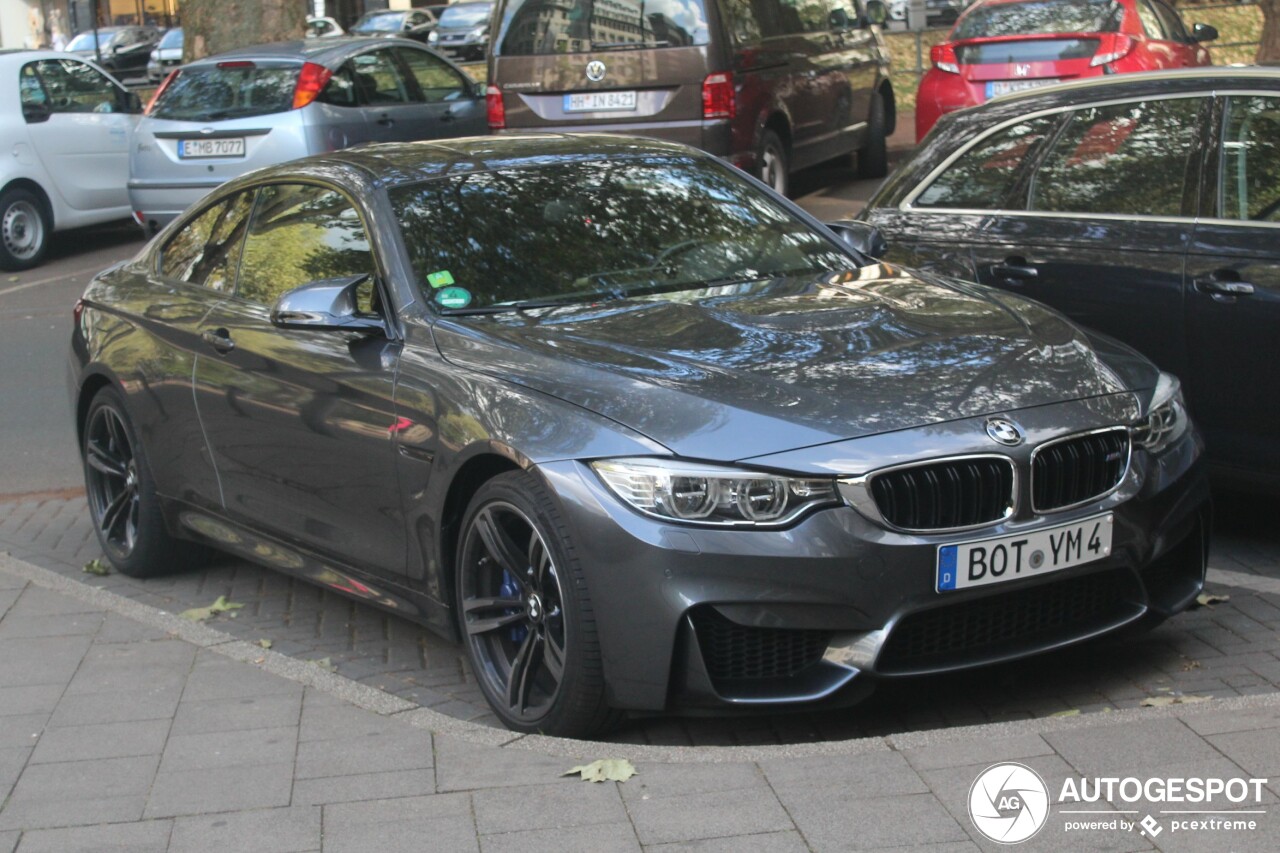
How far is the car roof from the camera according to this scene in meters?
13.6

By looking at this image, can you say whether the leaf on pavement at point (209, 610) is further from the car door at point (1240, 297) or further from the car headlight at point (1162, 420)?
the car door at point (1240, 297)

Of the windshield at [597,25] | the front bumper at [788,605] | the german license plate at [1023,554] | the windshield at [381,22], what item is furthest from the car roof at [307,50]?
the windshield at [381,22]

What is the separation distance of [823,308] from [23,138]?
39.4 ft

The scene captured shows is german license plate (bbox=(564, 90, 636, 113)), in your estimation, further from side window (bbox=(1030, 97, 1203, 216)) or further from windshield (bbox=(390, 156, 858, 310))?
windshield (bbox=(390, 156, 858, 310))

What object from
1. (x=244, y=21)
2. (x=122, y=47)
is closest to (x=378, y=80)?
(x=244, y=21)

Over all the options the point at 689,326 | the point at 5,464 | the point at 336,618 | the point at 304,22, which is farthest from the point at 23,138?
the point at 689,326

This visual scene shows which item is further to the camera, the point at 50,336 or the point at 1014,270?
the point at 50,336

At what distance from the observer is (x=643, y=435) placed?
13.6ft

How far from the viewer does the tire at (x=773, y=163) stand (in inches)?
506

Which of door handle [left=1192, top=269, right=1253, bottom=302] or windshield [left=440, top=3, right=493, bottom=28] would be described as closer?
door handle [left=1192, top=269, right=1253, bottom=302]

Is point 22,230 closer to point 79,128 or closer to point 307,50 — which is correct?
point 79,128

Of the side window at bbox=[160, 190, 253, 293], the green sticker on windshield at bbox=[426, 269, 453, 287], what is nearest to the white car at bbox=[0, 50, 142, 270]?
the side window at bbox=[160, 190, 253, 293]

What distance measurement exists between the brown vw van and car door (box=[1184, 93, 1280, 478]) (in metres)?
6.72

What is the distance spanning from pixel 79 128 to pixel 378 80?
344 centimetres
